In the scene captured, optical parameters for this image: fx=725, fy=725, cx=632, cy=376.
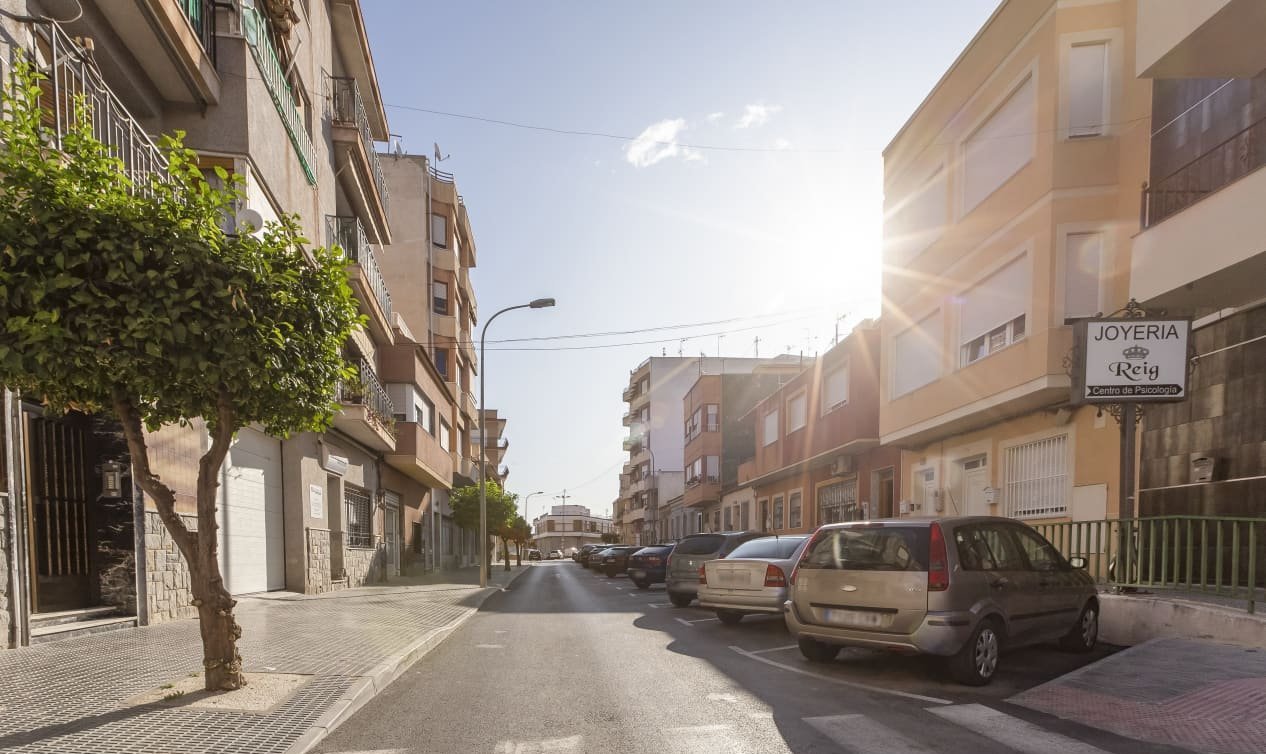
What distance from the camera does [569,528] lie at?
464 ft

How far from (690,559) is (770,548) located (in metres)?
3.32

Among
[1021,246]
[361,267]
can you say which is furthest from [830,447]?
[361,267]

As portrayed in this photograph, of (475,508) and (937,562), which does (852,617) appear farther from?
(475,508)

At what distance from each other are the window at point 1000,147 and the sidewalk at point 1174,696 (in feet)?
27.7

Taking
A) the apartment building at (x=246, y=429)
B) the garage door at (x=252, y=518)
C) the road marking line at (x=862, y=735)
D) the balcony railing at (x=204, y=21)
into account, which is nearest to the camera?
the road marking line at (x=862, y=735)

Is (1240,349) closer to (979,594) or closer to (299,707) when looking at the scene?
(979,594)

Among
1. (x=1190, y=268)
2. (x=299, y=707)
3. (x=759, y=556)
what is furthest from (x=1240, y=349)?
(x=299, y=707)

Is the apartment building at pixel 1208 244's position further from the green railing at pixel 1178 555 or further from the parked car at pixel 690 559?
the parked car at pixel 690 559

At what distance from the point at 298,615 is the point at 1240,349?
13941 millimetres

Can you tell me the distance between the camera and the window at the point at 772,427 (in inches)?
1093

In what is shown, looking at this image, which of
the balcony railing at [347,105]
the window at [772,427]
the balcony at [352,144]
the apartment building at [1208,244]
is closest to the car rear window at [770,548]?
the apartment building at [1208,244]

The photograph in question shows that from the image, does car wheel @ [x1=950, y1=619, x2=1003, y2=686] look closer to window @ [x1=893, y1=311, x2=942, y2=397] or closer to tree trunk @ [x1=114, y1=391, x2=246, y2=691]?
tree trunk @ [x1=114, y1=391, x2=246, y2=691]

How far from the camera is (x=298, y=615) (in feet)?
36.5

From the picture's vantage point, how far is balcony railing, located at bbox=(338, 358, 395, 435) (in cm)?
1722
